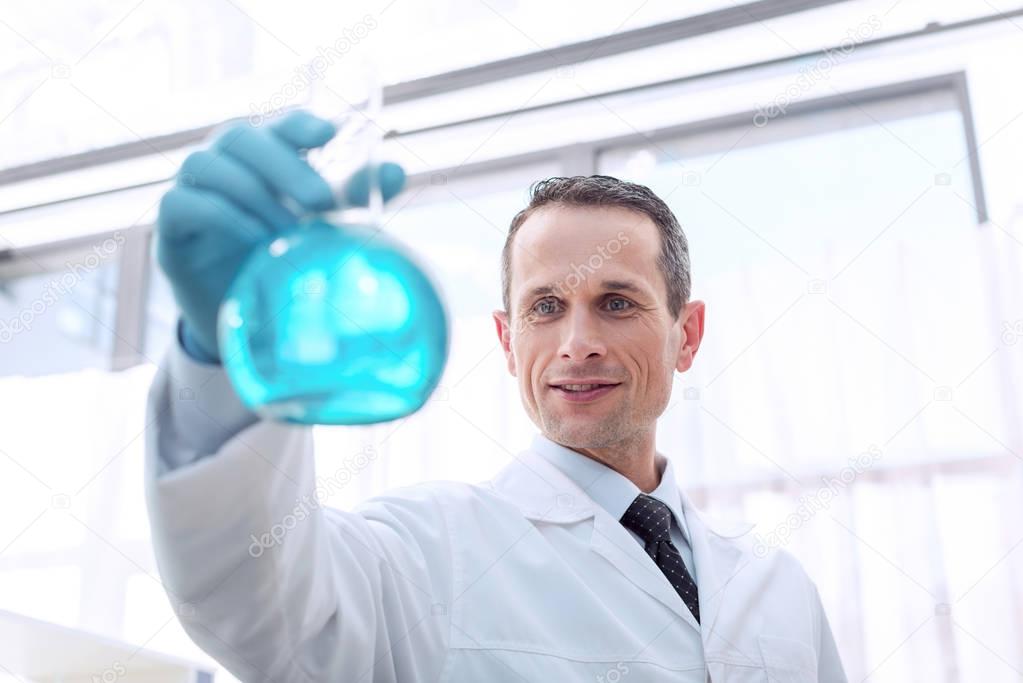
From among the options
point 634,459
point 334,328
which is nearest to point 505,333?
point 634,459

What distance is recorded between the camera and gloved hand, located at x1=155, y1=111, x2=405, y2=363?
65 centimetres

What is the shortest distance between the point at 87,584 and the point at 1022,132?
11.4ft

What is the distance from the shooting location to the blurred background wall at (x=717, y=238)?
8.73ft

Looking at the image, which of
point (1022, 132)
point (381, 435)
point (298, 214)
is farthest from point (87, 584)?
point (1022, 132)

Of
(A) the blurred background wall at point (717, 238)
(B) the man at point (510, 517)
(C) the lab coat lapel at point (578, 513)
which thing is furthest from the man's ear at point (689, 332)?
(A) the blurred background wall at point (717, 238)

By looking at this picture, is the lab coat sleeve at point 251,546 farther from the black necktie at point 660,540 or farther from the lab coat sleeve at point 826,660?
the lab coat sleeve at point 826,660

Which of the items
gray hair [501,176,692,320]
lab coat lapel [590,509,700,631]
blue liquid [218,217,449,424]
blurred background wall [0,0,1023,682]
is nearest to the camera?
blue liquid [218,217,449,424]

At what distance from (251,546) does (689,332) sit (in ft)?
3.31

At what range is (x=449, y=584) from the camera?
1099 millimetres

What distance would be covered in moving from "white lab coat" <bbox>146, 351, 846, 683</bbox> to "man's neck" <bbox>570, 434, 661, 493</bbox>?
73 millimetres

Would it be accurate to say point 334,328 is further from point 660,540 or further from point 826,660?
point 826,660

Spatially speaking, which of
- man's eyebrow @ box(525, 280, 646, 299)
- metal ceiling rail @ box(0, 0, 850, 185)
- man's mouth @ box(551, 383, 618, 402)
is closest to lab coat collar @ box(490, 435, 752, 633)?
man's mouth @ box(551, 383, 618, 402)

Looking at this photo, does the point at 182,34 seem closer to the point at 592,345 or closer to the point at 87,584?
the point at 87,584

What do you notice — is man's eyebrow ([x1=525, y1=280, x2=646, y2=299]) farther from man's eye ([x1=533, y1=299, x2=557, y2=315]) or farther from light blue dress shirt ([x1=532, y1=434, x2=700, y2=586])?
light blue dress shirt ([x1=532, y1=434, x2=700, y2=586])
